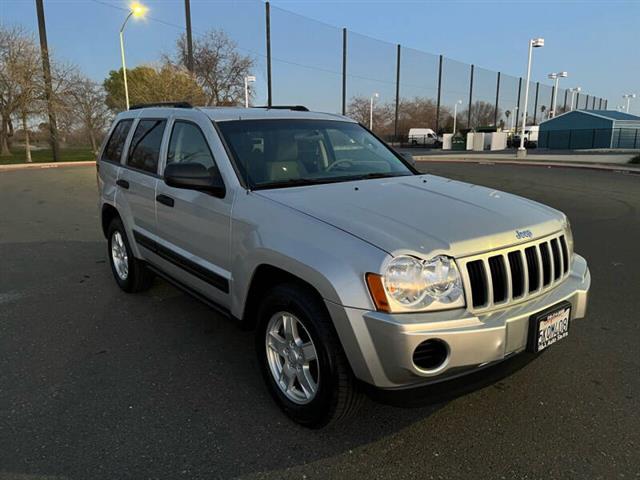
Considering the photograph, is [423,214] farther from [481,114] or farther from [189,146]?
[481,114]

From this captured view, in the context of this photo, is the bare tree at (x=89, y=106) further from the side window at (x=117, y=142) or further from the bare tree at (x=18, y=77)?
the side window at (x=117, y=142)

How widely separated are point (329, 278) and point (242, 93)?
4384 cm

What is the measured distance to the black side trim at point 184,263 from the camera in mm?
3382

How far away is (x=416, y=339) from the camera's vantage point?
2.27 metres

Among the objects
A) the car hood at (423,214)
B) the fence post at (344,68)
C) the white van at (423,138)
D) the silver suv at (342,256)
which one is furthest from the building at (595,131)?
the car hood at (423,214)

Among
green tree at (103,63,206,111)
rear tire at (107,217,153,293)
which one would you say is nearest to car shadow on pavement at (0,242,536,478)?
rear tire at (107,217,153,293)

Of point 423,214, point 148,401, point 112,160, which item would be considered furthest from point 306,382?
point 112,160

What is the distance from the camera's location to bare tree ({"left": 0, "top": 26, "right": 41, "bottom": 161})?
29.1m

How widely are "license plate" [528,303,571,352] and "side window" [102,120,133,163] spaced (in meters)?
4.14

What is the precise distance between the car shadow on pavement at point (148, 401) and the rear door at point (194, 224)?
1.81 feet

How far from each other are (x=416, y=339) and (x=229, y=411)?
1370mm

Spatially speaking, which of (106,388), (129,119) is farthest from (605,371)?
(129,119)

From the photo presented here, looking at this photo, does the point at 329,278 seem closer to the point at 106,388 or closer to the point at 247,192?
the point at 247,192

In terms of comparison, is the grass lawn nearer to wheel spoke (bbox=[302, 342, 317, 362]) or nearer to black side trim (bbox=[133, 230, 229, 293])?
black side trim (bbox=[133, 230, 229, 293])
